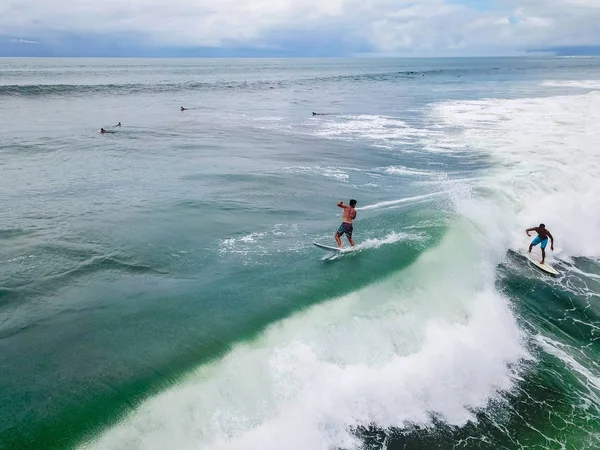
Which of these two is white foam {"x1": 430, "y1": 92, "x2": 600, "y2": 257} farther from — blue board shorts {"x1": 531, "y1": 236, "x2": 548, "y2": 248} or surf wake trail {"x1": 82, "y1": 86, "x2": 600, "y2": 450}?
surf wake trail {"x1": 82, "y1": 86, "x2": 600, "y2": 450}

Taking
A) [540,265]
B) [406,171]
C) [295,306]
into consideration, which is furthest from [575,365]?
[406,171]

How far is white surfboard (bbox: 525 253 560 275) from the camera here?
18.0 m

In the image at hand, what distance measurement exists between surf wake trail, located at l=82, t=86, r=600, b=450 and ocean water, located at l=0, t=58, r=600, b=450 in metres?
0.05

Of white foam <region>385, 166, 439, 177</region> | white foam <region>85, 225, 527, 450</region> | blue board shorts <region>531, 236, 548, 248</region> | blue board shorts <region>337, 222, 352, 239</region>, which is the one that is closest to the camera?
white foam <region>85, 225, 527, 450</region>

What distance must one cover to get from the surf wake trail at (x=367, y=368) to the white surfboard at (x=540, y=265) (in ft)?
3.51

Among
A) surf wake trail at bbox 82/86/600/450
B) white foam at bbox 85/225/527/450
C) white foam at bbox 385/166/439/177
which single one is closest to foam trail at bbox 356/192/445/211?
surf wake trail at bbox 82/86/600/450

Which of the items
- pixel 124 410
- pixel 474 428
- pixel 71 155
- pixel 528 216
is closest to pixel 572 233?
pixel 528 216

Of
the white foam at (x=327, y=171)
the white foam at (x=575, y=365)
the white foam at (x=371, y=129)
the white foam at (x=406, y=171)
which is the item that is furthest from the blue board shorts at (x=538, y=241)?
the white foam at (x=371, y=129)

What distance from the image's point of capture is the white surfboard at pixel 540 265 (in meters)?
18.0

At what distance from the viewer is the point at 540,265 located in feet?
60.2

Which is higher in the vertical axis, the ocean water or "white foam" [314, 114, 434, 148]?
"white foam" [314, 114, 434, 148]

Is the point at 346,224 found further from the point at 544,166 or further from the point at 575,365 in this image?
the point at 544,166

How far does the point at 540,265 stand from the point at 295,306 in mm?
10707

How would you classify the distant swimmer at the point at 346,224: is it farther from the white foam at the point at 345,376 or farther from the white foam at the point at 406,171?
the white foam at the point at 406,171
